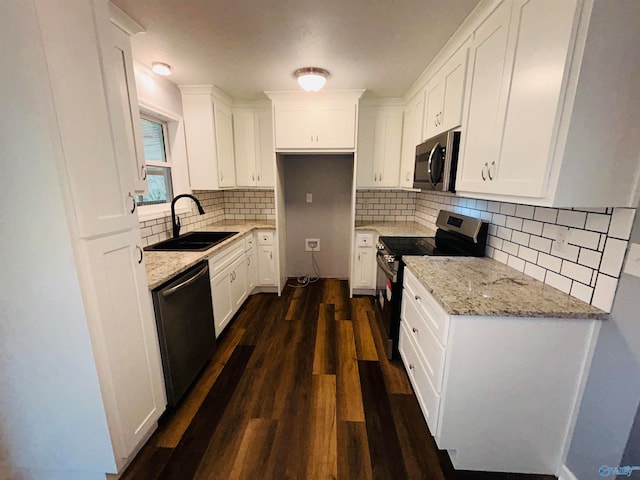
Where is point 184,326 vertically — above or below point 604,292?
below

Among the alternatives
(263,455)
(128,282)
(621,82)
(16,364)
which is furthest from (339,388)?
(621,82)

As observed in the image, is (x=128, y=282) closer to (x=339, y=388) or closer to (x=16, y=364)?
(x=16, y=364)

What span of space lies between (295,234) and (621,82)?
3257mm

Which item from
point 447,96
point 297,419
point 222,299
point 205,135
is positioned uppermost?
point 447,96

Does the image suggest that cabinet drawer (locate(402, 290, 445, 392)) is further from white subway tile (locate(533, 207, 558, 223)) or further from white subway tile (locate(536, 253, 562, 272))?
white subway tile (locate(533, 207, 558, 223))

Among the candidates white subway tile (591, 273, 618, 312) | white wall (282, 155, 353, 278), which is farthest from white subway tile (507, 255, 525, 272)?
white wall (282, 155, 353, 278)

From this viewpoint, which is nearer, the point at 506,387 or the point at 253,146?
the point at 506,387

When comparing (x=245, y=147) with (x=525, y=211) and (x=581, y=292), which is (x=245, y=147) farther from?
(x=581, y=292)

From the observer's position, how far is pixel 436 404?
4.38ft

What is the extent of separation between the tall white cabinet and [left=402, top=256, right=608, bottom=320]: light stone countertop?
5.05ft

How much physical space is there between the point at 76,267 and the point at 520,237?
230 cm

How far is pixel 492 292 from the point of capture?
51.5 inches

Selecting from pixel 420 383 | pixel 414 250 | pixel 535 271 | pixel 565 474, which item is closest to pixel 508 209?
pixel 535 271

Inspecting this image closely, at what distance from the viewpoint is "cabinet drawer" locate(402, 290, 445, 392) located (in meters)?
1.32
